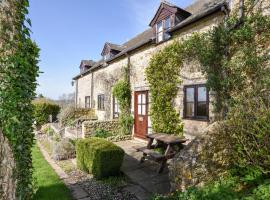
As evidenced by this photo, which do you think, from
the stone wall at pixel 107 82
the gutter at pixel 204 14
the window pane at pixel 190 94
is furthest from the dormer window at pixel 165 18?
the stone wall at pixel 107 82

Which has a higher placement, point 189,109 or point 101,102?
point 101,102

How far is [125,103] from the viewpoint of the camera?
12586 millimetres

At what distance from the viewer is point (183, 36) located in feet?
29.6

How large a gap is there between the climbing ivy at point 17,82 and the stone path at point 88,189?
243 centimetres

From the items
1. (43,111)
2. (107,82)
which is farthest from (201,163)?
(43,111)

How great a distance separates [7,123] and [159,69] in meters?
7.60

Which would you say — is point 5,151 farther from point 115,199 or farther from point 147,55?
point 147,55

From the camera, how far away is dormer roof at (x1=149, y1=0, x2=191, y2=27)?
9.68 meters

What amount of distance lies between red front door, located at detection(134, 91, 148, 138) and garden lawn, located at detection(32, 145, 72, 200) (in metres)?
4.85

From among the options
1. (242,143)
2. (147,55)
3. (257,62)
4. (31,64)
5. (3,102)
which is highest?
(147,55)

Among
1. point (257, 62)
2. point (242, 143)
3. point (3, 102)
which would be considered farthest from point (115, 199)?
point (257, 62)

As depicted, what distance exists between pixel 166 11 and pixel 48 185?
8516 mm

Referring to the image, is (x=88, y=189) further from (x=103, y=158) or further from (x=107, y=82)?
(x=107, y=82)

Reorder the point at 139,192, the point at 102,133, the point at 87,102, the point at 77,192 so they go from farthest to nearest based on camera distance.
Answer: the point at 87,102, the point at 102,133, the point at 77,192, the point at 139,192
